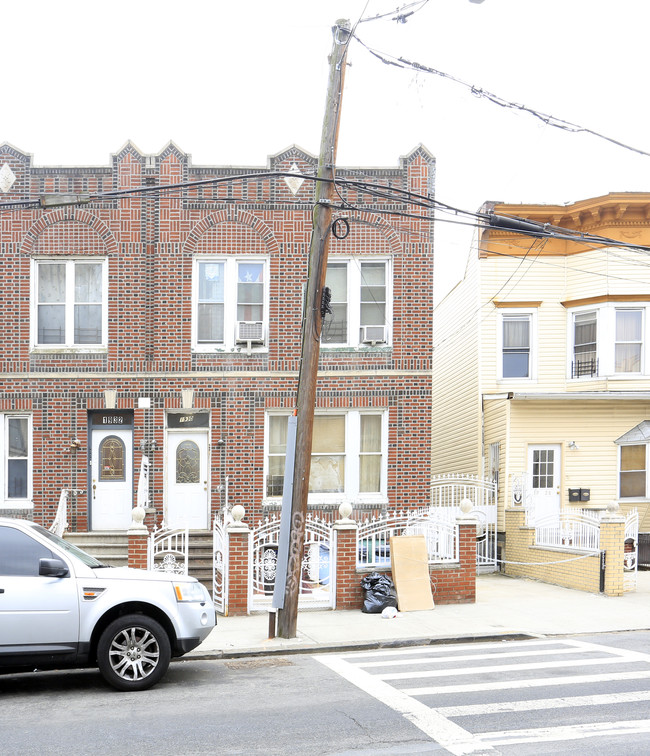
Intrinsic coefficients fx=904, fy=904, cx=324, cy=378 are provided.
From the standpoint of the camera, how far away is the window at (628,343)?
2150 centimetres

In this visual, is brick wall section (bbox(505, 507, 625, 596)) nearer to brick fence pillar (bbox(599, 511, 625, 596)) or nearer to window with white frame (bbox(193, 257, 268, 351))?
brick fence pillar (bbox(599, 511, 625, 596))

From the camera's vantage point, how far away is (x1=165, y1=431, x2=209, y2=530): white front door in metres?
18.0

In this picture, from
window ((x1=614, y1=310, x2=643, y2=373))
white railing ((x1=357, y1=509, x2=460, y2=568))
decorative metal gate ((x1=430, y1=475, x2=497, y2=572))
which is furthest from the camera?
window ((x1=614, y1=310, x2=643, y2=373))

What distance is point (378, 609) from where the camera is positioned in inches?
555

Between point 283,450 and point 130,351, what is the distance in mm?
3644

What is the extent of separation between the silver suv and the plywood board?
5.59 meters

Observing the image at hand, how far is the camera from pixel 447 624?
13.1 meters

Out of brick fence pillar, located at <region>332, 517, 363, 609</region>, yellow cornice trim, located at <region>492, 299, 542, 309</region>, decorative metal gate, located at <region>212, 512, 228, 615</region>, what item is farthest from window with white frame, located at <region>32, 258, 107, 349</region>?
yellow cornice trim, located at <region>492, 299, 542, 309</region>

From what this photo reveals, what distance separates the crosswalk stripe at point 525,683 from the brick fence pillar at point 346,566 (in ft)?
17.9

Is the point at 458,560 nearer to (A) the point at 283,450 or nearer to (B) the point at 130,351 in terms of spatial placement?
(A) the point at 283,450

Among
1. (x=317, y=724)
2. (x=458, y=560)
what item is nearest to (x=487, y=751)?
(x=317, y=724)

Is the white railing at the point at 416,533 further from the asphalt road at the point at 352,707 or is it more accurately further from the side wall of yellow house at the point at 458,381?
the side wall of yellow house at the point at 458,381

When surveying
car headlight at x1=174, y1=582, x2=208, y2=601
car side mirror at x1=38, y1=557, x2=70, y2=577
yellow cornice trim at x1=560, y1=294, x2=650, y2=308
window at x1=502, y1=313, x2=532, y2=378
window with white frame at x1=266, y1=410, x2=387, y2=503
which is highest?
yellow cornice trim at x1=560, y1=294, x2=650, y2=308

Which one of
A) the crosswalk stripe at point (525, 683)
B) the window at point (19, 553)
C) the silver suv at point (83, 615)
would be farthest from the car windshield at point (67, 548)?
the crosswalk stripe at point (525, 683)
